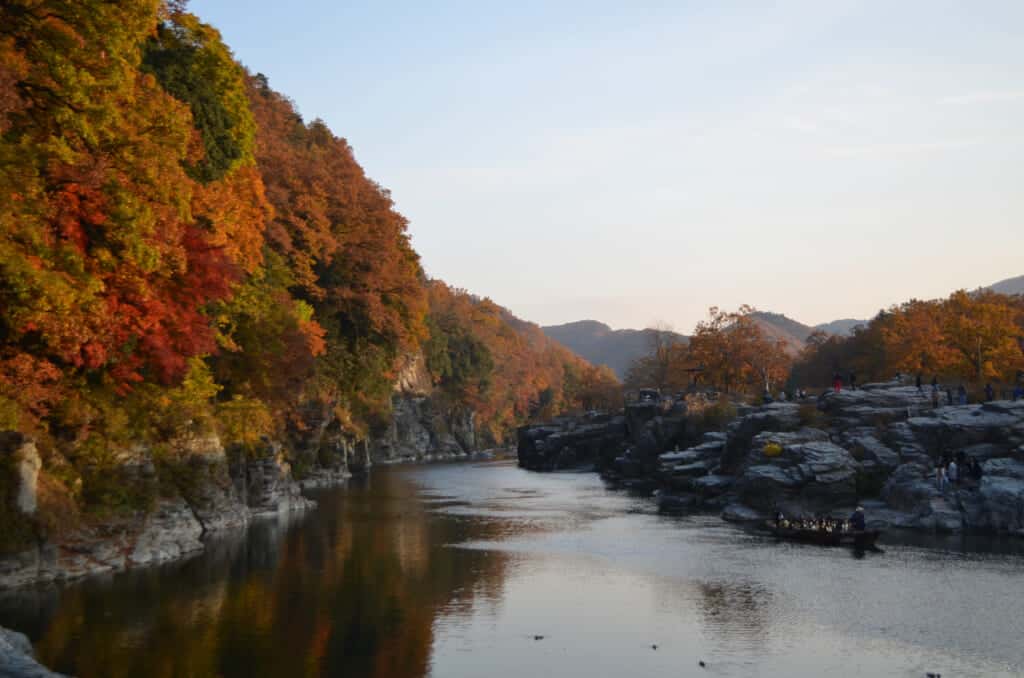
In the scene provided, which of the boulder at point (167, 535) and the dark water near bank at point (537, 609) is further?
the boulder at point (167, 535)

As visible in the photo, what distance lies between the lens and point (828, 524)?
48.0 m

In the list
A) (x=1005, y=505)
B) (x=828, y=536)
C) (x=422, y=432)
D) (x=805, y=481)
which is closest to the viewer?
(x=828, y=536)

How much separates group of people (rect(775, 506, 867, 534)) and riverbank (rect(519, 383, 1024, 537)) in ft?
22.9

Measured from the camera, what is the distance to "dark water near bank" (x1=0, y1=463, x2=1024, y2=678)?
24953 mm

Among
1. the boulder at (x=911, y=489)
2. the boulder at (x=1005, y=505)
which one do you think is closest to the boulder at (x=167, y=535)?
the boulder at (x=911, y=489)

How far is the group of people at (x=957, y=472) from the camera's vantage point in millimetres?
54562

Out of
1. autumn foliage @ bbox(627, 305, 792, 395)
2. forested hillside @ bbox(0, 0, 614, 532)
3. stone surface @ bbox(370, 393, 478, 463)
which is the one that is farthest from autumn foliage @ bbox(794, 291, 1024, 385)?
stone surface @ bbox(370, 393, 478, 463)

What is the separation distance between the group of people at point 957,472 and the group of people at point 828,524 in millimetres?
9402

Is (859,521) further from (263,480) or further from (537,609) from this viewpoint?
(263,480)

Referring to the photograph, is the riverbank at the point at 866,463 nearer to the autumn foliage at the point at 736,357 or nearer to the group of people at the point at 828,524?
the group of people at the point at 828,524

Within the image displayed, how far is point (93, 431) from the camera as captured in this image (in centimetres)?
3744

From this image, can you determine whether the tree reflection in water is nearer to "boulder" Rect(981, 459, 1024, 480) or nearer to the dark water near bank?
the dark water near bank

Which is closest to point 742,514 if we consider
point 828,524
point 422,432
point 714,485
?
point 714,485

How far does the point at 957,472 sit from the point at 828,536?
14014 mm
